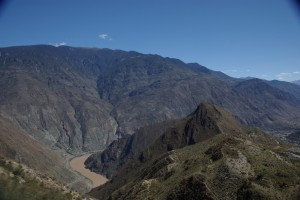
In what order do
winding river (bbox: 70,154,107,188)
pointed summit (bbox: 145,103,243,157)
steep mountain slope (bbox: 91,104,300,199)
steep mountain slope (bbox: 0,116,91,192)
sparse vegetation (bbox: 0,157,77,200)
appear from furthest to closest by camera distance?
winding river (bbox: 70,154,107,188), steep mountain slope (bbox: 0,116,91,192), pointed summit (bbox: 145,103,243,157), steep mountain slope (bbox: 91,104,300,199), sparse vegetation (bbox: 0,157,77,200)

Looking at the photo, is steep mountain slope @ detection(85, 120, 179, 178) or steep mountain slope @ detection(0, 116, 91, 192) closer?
steep mountain slope @ detection(0, 116, 91, 192)

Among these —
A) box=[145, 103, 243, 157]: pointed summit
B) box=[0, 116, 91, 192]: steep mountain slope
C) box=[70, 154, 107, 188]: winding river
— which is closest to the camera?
box=[145, 103, 243, 157]: pointed summit

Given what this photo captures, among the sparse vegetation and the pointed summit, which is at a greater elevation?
the sparse vegetation

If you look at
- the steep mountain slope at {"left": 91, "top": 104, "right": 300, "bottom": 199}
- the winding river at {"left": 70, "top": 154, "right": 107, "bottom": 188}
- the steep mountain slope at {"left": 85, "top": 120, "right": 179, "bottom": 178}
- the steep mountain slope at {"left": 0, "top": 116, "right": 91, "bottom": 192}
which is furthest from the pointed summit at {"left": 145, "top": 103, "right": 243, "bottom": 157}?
the steep mountain slope at {"left": 91, "top": 104, "right": 300, "bottom": 199}

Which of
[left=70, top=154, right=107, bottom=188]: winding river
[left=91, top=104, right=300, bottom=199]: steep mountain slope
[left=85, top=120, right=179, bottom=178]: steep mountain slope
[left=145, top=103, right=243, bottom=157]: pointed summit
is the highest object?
[left=91, top=104, right=300, bottom=199]: steep mountain slope

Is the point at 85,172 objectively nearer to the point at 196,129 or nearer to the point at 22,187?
the point at 196,129

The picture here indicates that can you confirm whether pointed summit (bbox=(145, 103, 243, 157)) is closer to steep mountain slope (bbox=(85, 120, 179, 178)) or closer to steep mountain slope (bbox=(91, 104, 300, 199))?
steep mountain slope (bbox=(85, 120, 179, 178))

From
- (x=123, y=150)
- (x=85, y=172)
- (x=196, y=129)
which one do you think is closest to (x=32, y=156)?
(x=85, y=172)

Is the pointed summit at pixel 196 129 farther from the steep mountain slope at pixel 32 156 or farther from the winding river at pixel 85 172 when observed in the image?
the winding river at pixel 85 172

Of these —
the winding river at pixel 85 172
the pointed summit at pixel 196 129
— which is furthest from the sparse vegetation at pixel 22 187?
the winding river at pixel 85 172
